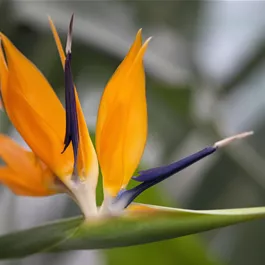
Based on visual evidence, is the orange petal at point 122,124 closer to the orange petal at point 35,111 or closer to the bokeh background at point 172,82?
the orange petal at point 35,111

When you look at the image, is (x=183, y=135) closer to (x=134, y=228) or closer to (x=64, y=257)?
(x=64, y=257)

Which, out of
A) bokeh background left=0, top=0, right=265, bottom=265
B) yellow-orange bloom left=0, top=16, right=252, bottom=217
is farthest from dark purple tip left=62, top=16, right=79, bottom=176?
bokeh background left=0, top=0, right=265, bottom=265

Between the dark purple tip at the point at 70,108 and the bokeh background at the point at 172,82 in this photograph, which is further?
the bokeh background at the point at 172,82

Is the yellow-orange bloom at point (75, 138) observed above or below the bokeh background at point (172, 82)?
below

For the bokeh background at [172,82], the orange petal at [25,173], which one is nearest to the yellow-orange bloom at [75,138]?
Answer: the orange petal at [25,173]

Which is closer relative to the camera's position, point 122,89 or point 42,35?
point 122,89

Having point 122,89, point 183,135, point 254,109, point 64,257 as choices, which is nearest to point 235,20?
point 254,109
